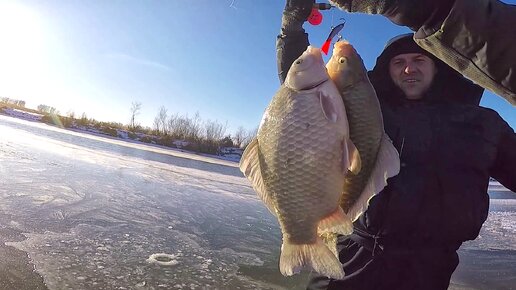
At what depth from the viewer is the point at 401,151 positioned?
8.19 ft

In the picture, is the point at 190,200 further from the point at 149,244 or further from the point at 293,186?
the point at 293,186

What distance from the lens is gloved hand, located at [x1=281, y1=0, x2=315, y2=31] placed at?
2.33m

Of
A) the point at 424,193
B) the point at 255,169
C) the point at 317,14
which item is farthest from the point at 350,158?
the point at 317,14

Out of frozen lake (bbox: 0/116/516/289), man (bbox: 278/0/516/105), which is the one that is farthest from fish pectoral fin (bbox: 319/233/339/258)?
frozen lake (bbox: 0/116/516/289)

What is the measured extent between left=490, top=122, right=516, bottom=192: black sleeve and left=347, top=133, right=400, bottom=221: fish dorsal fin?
158 centimetres

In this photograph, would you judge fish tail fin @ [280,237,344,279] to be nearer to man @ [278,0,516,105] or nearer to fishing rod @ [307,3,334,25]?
man @ [278,0,516,105]

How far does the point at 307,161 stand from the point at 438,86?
195cm

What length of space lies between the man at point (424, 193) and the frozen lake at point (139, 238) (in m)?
1.82

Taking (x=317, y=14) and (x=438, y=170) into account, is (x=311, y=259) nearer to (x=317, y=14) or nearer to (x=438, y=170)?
(x=438, y=170)

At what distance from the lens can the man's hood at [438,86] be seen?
2.84m

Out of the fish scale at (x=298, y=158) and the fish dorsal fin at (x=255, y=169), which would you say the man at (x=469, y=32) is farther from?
the fish dorsal fin at (x=255, y=169)

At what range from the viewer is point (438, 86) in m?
2.91

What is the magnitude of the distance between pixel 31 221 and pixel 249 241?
286 cm

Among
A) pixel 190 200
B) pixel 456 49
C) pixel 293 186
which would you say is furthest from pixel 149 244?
pixel 456 49
